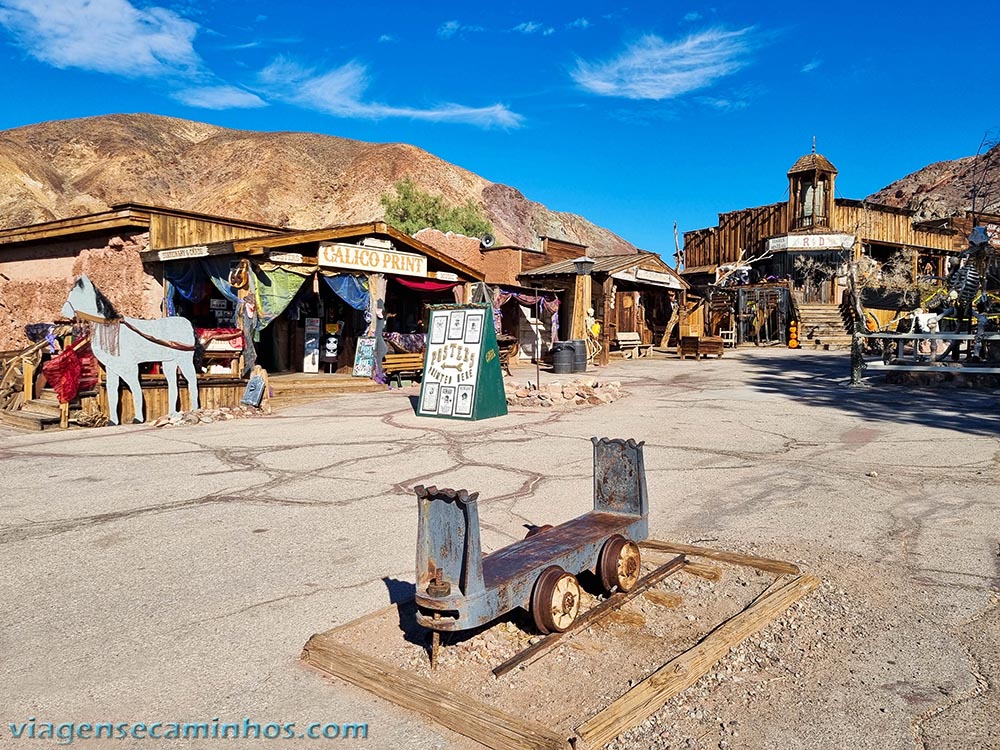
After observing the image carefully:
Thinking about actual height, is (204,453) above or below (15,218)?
below

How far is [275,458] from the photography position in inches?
349

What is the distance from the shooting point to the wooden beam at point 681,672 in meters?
2.80

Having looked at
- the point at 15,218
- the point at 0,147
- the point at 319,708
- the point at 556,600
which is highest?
the point at 0,147

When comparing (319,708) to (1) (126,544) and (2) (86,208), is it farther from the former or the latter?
(2) (86,208)

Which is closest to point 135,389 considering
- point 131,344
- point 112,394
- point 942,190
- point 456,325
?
point 112,394

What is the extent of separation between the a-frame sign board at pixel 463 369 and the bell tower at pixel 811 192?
3161cm

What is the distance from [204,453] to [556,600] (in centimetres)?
692

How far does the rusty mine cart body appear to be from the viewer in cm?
328

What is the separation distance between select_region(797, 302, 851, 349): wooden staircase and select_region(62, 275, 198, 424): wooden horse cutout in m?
26.6

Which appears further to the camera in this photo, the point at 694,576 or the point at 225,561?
the point at 225,561

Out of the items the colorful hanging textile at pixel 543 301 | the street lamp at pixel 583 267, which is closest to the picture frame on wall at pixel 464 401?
the colorful hanging textile at pixel 543 301

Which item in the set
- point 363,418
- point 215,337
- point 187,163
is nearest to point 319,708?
point 363,418

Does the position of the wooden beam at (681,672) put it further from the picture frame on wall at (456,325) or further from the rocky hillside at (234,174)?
the rocky hillside at (234,174)

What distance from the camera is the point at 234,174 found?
244 feet
